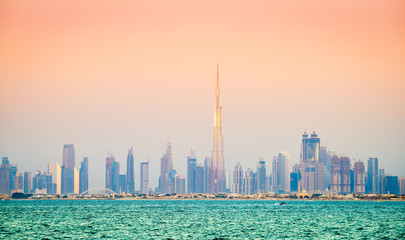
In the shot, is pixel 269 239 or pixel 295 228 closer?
pixel 269 239

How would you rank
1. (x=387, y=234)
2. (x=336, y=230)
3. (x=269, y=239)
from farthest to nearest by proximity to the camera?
(x=336, y=230), (x=387, y=234), (x=269, y=239)

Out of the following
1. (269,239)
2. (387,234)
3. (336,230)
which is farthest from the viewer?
(336,230)

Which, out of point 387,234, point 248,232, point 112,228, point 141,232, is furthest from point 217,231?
point 387,234

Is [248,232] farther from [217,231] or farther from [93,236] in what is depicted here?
[93,236]

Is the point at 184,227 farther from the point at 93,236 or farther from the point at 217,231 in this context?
the point at 93,236

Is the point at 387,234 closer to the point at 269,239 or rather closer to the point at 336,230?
the point at 336,230

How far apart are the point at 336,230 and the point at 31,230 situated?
58.8m

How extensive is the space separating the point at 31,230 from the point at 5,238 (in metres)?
16.0

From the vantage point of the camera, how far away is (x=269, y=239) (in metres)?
97.7

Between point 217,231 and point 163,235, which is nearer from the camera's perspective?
point 163,235

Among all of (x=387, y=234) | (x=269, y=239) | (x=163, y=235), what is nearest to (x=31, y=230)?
(x=163, y=235)

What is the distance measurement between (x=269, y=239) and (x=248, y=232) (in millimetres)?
12554

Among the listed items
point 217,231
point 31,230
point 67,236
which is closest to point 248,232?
point 217,231

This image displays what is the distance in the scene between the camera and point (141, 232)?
10969cm
